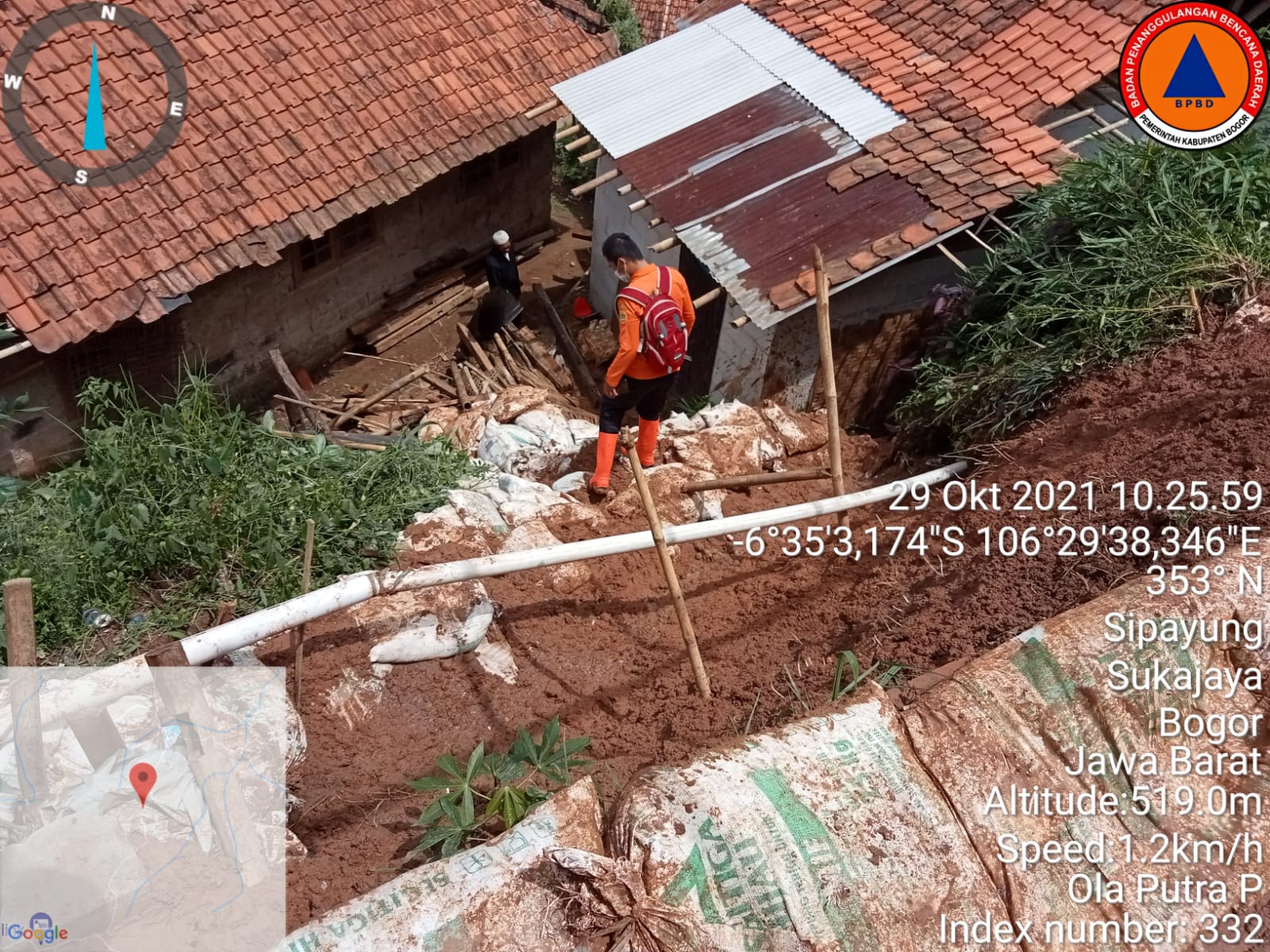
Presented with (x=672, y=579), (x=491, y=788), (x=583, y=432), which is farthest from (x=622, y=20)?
(x=491, y=788)

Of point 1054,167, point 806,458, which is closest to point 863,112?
point 1054,167

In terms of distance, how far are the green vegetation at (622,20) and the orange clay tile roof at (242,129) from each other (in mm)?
6388

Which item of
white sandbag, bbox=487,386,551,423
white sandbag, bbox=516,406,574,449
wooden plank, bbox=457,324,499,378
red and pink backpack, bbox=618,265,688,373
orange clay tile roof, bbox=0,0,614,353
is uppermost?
orange clay tile roof, bbox=0,0,614,353

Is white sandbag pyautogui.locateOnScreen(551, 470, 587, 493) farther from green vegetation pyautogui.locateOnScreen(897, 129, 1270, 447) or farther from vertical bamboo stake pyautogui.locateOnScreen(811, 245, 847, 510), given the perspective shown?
green vegetation pyautogui.locateOnScreen(897, 129, 1270, 447)

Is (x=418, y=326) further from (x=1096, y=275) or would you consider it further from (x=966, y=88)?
(x=1096, y=275)

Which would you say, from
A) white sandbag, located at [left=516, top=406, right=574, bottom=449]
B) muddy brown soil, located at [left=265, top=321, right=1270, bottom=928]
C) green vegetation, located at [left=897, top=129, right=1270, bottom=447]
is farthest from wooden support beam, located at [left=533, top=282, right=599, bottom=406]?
muddy brown soil, located at [left=265, top=321, right=1270, bottom=928]

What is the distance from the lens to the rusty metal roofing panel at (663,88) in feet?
29.0

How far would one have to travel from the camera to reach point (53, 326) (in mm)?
7230

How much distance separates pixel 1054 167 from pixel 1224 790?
5316 millimetres

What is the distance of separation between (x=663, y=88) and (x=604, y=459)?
16.1 feet

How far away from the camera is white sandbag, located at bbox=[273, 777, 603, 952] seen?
318cm

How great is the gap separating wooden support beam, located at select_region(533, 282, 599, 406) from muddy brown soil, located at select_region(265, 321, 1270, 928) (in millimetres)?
3973

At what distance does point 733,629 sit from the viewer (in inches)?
207

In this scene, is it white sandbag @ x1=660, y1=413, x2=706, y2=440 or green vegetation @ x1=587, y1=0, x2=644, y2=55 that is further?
green vegetation @ x1=587, y1=0, x2=644, y2=55
